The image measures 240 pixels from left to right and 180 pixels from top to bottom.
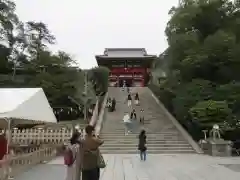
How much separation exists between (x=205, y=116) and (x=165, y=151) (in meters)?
2.93

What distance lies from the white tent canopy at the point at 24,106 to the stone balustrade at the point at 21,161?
1.09 meters

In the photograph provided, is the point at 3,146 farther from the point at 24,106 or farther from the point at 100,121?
the point at 100,121

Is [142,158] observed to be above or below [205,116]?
below

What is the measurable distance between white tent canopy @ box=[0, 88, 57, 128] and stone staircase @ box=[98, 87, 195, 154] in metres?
9.88

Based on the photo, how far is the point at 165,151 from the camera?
Answer: 20.2 m

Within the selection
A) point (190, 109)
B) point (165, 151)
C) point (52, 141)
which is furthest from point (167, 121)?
point (52, 141)

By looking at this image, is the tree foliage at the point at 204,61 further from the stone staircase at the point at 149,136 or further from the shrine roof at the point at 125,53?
the shrine roof at the point at 125,53

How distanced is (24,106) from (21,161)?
311cm

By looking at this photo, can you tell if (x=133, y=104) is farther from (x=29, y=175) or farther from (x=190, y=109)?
(x=29, y=175)

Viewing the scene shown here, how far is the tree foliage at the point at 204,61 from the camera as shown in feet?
70.8

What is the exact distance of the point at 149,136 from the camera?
22953 millimetres

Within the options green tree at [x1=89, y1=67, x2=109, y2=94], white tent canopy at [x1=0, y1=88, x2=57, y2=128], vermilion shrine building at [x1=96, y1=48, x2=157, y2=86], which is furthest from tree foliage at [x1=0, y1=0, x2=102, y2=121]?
white tent canopy at [x1=0, y1=88, x2=57, y2=128]

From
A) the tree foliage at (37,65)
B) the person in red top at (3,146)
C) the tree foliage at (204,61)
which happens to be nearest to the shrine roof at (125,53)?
the tree foliage at (37,65)

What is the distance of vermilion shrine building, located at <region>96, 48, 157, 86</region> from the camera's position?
60.4 meters
